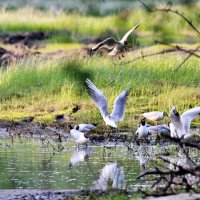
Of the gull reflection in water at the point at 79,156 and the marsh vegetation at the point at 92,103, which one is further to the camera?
the gull reflection in water at the point at 79,156

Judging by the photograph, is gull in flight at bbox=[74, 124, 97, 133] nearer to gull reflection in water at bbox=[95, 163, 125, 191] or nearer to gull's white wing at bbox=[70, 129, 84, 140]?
gull's white wing at bbox=[70, 129, 84, 140]

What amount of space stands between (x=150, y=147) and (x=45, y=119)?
10.7ft

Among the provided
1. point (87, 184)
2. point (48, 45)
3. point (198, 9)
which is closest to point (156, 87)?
point (87, 184)

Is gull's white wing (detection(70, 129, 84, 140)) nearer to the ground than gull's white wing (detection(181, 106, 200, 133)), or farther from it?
nearer to the ground

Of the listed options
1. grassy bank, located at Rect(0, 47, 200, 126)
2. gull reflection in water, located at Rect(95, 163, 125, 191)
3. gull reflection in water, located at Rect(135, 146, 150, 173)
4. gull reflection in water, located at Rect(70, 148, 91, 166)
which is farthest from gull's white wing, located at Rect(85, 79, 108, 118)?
gull reflection in water, located at Rect(95, 163, 125, 191)

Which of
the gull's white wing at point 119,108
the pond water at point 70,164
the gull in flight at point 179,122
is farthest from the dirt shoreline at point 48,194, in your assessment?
the gull's white wing at point 119,108

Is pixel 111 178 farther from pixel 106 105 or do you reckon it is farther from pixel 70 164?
pixel 106 105

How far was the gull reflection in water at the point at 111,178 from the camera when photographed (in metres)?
8.30

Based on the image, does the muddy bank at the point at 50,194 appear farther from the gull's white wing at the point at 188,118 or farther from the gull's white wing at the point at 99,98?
the gull's white wing at the point at 99,98

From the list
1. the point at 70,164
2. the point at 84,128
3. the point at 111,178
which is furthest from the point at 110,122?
the point at 111,178

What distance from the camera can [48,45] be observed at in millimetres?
29344

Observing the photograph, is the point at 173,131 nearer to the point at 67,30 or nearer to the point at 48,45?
the point at 48,45

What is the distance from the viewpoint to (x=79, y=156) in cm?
1110

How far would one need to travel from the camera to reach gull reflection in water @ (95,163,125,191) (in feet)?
27.2
